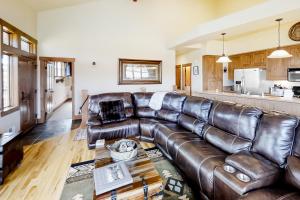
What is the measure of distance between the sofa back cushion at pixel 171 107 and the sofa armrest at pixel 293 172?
7.41 feet

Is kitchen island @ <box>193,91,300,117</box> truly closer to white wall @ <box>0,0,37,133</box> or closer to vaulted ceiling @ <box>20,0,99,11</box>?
white wall @ <box>0,0,37,133</box>

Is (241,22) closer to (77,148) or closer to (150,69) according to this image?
(150,69)

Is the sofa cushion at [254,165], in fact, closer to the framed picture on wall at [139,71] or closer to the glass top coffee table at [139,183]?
the glass top coffee table at [139,183]

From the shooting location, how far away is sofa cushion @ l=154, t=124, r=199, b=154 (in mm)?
2789

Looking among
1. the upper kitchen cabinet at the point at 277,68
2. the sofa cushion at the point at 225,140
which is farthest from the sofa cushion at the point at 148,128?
the upper kitchen cabinet at the point at 277,68

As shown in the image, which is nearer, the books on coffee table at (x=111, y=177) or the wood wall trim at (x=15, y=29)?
the books on coffee table at (x=111, y=177)

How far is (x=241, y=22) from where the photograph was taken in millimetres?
3846

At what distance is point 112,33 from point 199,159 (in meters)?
5.51

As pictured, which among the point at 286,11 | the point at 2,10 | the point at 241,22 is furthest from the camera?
the point at 241,22

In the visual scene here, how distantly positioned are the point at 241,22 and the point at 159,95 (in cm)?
238

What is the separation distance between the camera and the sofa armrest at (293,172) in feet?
4.59

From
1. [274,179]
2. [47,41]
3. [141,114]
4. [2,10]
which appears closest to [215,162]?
[274,179]

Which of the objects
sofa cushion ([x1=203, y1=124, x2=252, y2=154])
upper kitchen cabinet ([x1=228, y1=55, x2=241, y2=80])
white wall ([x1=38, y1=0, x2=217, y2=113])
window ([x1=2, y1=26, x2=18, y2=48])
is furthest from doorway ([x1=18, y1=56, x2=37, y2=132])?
upper kitchen cabinet ([x1=228, y1=55, x2=241, y2=80])

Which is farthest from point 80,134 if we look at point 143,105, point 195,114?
point 195,114
